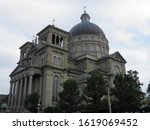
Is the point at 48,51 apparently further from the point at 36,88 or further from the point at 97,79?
the point at 97,79

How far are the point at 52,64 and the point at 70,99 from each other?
1912 centimetres

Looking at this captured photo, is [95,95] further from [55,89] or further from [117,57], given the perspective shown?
[117,57]

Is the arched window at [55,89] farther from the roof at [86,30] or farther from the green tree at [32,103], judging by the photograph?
the roof at [86,30]

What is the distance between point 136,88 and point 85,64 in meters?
28.2

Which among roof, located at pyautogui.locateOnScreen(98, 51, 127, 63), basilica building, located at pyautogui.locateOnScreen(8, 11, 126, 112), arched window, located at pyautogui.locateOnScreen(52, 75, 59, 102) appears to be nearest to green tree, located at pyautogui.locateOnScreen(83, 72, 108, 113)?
basilica building, located at pyautogui.locateOnScreen(8, 11, 126, 112)

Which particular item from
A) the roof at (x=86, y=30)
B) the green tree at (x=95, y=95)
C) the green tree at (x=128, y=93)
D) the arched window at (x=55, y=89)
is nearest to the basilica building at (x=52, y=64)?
the arched window at (x=55, y=89)

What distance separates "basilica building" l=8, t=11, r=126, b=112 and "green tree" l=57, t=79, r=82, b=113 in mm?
6757

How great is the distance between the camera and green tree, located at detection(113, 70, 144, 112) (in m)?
33.2

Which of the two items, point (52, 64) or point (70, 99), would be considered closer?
point (70, 99)

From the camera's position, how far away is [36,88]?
53875mm

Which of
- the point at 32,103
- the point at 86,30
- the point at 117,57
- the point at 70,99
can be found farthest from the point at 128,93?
the point at 86,30

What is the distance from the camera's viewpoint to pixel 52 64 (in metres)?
52.3

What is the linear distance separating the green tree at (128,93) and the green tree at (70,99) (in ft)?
21.6

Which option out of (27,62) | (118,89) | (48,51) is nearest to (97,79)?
(118,89)
